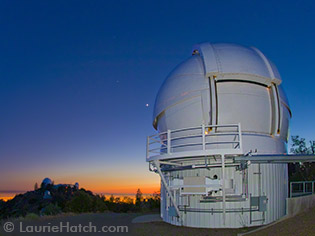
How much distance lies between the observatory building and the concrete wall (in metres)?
1.16

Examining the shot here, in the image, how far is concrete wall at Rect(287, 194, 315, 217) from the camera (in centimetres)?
1106

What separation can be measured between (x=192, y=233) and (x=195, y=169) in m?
2.79

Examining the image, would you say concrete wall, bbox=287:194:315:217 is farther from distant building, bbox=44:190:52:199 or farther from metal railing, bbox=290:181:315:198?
distant building, bbox=44:190:52:199

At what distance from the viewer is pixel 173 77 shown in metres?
14.7

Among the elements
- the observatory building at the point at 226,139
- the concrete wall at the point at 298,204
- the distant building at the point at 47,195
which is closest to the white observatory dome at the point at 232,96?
the observatory building at the point at 226,139

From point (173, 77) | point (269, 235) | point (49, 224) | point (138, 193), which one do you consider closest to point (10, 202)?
point (138, 193)

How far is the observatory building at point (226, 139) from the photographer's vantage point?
12.1 meters

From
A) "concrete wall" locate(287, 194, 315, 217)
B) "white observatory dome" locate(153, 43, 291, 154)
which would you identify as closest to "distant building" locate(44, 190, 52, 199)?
"white observatory dome" locate(153, 43, 291, 154)

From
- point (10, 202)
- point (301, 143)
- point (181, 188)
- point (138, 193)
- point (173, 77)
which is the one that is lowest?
point (10, 202)

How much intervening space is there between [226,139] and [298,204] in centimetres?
367

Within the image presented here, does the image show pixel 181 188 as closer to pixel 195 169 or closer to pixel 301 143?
pixel 195 169

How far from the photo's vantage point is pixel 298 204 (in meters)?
11.5

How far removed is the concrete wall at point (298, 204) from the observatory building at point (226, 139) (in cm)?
116

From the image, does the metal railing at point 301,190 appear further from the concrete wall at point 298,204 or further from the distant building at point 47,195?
the distant building at point 47,195
